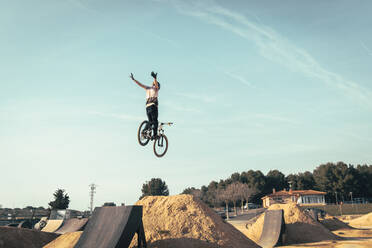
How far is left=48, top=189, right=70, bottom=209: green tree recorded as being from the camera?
67.3 m

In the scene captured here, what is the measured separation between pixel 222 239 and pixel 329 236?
16.2 m

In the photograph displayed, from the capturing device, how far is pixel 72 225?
1324 inches

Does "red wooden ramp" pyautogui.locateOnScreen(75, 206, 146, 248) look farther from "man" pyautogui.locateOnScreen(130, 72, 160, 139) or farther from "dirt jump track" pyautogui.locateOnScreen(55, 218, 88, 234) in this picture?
"dirt jump track" pyautogui.locateOnScreen(55, 218, 88, 234)

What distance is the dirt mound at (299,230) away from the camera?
27266mm

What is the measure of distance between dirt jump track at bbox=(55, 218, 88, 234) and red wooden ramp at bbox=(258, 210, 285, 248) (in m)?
18.9

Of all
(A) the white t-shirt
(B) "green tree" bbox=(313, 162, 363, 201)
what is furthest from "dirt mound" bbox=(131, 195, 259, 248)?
(B) "green tree" bbox=(313, 162, 363, 201)

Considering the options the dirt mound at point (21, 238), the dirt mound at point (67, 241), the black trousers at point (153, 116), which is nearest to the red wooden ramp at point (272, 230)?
the dirt mound at point (67, 241)

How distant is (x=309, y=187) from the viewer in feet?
346

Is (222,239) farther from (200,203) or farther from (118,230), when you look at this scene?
(118,230)

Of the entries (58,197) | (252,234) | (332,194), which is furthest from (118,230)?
(332,194)

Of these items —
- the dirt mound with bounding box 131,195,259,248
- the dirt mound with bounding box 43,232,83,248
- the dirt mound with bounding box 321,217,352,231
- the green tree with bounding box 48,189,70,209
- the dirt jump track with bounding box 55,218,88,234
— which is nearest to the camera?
the dirt mound with bounding box 131,195,259,248

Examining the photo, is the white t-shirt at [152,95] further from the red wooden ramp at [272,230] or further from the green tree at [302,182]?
the green tree at [302,182]

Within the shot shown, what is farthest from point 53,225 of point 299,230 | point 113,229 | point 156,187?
point 156,187

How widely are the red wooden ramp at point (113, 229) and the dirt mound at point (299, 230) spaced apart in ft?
54.1
